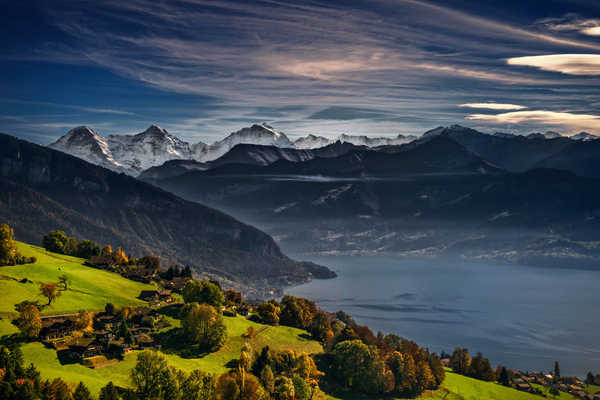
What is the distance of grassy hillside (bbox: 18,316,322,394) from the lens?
45688 mm

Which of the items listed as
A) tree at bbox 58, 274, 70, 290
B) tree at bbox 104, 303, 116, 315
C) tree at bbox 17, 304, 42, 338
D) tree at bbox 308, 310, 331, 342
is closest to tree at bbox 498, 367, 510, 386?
tree at bbox 308, 310, 331, 342

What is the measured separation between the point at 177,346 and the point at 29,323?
18.0 m

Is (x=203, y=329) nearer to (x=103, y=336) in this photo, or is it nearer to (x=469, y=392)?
(x=103, y=336)

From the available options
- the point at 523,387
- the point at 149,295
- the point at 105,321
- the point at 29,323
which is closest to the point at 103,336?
the point at 105,321

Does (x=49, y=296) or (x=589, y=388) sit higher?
(x=49, y=296)

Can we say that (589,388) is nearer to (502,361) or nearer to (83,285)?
(502,361)

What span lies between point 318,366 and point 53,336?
37.2 meters

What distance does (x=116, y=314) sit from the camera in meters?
65.2

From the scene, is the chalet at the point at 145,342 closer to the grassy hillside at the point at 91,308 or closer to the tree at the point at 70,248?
the grassy hillside at the point at 91,308

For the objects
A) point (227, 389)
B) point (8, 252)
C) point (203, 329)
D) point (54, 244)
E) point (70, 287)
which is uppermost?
point (8, 252)

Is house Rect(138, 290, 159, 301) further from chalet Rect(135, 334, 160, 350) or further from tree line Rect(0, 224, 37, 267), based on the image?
tree line Rect(0, 224, 37, 267)

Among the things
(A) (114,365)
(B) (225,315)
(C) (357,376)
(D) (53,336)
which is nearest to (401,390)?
(C) (357,376)

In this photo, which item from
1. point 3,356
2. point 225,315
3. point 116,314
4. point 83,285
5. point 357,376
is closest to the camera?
point 3,356

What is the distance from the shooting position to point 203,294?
80375 mm
